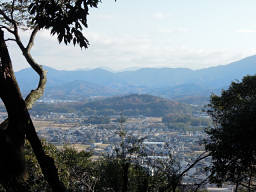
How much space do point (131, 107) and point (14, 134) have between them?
310 ft

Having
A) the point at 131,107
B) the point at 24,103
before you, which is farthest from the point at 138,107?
the point at 24,103

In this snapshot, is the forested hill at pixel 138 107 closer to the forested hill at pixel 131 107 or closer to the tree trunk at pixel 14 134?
the forested hill at pixel 131 107

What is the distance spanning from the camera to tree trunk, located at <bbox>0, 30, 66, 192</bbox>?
222 cm

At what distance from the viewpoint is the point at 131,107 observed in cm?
9700

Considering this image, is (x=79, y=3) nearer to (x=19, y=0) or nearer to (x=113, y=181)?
(x=19, y=0)

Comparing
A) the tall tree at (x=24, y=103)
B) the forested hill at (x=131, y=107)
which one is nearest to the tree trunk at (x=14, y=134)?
the tall tree at (x=24, y=103)

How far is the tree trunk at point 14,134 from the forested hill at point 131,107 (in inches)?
3322

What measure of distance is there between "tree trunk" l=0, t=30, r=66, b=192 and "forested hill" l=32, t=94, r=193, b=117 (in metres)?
84.4

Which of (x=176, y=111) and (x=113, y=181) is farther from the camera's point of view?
(x=176, y=111)

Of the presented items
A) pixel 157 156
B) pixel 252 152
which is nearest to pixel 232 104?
A: pixel 157 156

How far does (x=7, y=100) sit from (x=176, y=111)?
88.8 metres

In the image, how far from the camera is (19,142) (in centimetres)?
245

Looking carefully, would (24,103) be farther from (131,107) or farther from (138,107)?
(138,107)

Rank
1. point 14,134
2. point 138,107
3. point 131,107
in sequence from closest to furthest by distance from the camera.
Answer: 1. point 14,134
2. point 131,107
3. point 138,107
